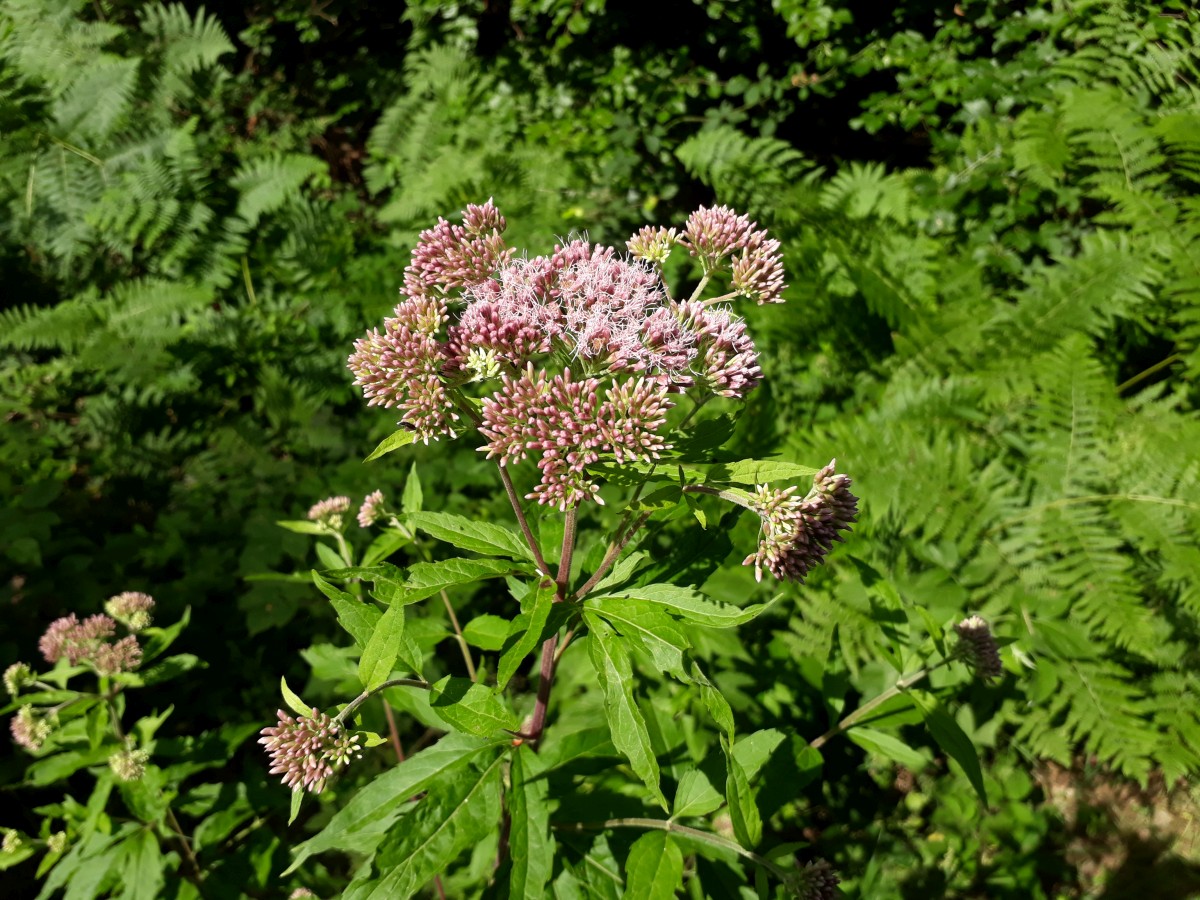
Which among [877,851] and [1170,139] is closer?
[877,851]

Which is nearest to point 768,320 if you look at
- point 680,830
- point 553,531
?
point 553,531

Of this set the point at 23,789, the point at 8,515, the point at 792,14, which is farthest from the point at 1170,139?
the point at 23,789

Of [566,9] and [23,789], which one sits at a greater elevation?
[566,9]

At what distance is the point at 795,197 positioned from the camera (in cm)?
410

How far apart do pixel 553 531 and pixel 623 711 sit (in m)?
0.47

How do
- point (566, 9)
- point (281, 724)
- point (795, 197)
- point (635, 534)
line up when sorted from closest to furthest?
1. point (281, 724)
2. point (635, 534)
3. point (795, 197)
4. point (566, 9)

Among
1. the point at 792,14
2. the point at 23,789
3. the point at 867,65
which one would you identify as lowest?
the point at 23,789

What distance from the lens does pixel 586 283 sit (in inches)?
53.0

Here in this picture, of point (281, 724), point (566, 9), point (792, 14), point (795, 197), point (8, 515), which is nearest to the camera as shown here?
point (281, 724)

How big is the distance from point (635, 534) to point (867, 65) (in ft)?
14.6

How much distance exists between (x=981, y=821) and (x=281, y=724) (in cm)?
286

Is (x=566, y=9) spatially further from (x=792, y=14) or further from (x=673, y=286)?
(x=673, y=286)

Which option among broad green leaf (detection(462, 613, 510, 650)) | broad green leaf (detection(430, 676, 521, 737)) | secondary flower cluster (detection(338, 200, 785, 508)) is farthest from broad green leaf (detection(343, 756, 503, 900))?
secondary flower cluster (detection(338, 200, 785, 508))

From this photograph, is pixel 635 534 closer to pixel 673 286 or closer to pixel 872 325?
pixel 872 325
